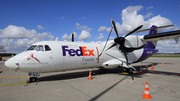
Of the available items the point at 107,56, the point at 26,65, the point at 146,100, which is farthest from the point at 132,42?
the point at 26,65

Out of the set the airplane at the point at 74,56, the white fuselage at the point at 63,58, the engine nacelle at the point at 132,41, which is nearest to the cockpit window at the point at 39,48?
the airplane at the point at 74,56

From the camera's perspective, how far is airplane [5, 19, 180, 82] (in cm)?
843

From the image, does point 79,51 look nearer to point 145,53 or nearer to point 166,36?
point 166,36

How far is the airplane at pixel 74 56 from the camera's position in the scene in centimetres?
843

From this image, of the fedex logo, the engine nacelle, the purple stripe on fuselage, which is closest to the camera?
the fedex logo

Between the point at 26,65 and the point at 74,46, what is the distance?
4282 millimetres

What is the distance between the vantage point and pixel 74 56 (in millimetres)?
10266

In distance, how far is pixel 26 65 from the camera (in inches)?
324

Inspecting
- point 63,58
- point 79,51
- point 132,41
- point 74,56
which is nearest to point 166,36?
point 132,41

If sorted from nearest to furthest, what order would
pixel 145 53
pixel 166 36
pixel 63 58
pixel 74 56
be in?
pixel 63 58 < pixel 74 56 < pixel 166 36 < pixel 145 53

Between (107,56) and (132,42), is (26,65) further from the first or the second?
(132,42)

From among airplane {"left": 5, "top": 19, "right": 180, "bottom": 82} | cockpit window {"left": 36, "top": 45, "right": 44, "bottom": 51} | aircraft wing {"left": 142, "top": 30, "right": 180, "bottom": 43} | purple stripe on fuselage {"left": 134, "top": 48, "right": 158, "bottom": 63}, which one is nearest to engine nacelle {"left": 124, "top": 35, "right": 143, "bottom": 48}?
airplane {"left": 5, "top": 19, "right": 180, "bottom": 82}

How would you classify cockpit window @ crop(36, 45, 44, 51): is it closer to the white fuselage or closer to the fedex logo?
the white fuselage

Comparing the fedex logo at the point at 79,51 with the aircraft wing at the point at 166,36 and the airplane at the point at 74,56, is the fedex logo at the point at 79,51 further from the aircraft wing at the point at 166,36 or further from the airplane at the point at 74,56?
the aircraft wing at the point at 166,36
